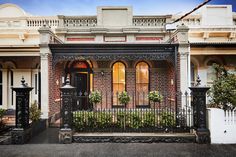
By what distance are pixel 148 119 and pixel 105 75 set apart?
4938 millimetres

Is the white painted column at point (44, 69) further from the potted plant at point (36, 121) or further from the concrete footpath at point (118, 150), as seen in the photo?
the concrete footpath at point (118, 150)

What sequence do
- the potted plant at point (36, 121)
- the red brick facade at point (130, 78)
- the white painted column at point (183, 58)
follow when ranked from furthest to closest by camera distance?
the red brick facade at point (130, 78) → the white painted column at point (183, 58) → the potted plant at point (36, 121)

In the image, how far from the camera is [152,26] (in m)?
12.1

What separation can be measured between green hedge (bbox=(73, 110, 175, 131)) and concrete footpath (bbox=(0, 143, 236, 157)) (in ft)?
2.93

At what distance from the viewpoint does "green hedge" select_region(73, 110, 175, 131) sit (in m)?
7.46

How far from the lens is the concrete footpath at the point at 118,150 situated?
19.0 feet

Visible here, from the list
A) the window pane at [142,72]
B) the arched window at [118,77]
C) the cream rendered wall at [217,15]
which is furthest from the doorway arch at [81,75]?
the cream rendered wall at [217,15]

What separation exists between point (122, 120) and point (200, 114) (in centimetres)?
287

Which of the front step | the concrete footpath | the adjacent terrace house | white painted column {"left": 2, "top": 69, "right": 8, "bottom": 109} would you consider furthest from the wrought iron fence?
white painted column {"left": 2, "top": 69, "right": 8, "bottom": 109}

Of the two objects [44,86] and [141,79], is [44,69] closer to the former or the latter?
[44,86]

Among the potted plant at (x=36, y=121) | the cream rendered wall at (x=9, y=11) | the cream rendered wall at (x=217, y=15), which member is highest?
the cream rendered wall at (x=9, y=11)

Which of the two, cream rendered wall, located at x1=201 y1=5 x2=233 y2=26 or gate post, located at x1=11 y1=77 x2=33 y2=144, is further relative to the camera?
cream rendered wall, located at x1=201 y1=5 x2=233 y2=26

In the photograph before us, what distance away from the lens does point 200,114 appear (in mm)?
6875

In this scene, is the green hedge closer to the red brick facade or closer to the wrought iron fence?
the wrought iron fence
